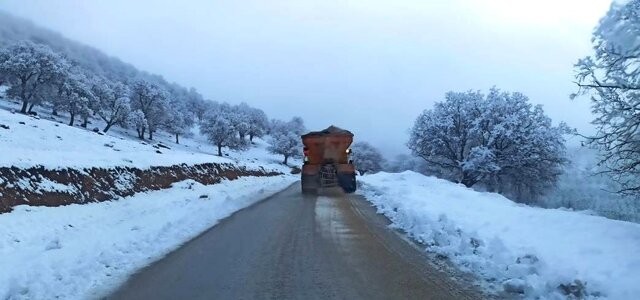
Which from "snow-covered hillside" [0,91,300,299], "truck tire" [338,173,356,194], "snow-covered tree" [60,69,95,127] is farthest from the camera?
"snow-covered tree" [60,69,95,127]

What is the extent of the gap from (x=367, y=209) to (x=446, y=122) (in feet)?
94.5

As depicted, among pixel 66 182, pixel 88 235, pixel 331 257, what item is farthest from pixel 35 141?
pixel 331 257

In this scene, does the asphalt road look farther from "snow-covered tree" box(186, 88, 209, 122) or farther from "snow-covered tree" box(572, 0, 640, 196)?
"snow-covered tree" box(186, 88, 209, 122)

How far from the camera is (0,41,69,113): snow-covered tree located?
64.1m

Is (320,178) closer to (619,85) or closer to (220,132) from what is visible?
(619,85)

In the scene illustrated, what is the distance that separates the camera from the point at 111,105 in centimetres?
7431

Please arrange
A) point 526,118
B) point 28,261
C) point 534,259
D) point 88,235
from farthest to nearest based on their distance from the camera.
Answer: point 526,118, point 88,235, point 28,261, point 534,259

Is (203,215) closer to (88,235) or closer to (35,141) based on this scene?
(88,235)

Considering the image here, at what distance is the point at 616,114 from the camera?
31.5 ft

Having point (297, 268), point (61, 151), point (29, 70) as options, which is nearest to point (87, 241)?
point (297, 268)

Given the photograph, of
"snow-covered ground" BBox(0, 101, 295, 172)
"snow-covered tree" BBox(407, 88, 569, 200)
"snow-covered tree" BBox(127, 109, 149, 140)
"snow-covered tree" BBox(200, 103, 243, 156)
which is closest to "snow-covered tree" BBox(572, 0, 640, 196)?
"snow-covered ground" BBox(0, 101, 295, 172)

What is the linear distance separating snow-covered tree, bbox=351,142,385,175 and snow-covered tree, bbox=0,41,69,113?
74.3 metres

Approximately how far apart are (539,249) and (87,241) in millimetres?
7920

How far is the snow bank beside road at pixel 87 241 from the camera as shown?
20.9 ft
